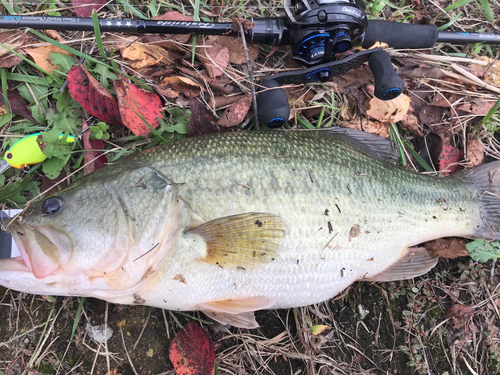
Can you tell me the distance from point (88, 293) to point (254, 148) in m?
1.26

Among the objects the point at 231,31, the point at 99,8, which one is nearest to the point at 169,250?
the point at 231,31

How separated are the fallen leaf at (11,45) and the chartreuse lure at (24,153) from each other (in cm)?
60

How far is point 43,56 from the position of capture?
7.45 ft

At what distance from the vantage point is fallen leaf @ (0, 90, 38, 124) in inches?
87.8

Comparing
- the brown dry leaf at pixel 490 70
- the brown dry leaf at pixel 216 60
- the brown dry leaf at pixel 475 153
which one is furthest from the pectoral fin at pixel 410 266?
the brown dry leaf at pixel 216 60

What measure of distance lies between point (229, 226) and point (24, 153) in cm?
154

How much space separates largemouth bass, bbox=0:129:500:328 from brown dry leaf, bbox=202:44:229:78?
0.69 metres

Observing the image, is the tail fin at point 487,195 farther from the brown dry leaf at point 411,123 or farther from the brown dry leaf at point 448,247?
the brown dry leaf at point 411,123

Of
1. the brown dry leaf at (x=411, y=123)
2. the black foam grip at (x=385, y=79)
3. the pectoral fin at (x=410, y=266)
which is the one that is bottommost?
the pectoral fin at (x=410, y=266)

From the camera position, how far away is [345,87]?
8.43ft

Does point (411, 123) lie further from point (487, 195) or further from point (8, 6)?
point (8, 6)

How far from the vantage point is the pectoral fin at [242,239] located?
5.58 feet

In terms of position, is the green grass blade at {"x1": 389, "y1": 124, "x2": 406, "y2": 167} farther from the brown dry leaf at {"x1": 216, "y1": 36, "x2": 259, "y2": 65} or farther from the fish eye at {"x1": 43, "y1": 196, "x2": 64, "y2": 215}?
the fish eye at {"x1": 43, "y1": 196, "x2": 64, "y2": 215}

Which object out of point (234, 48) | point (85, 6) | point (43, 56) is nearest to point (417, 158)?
point (234, 48)
